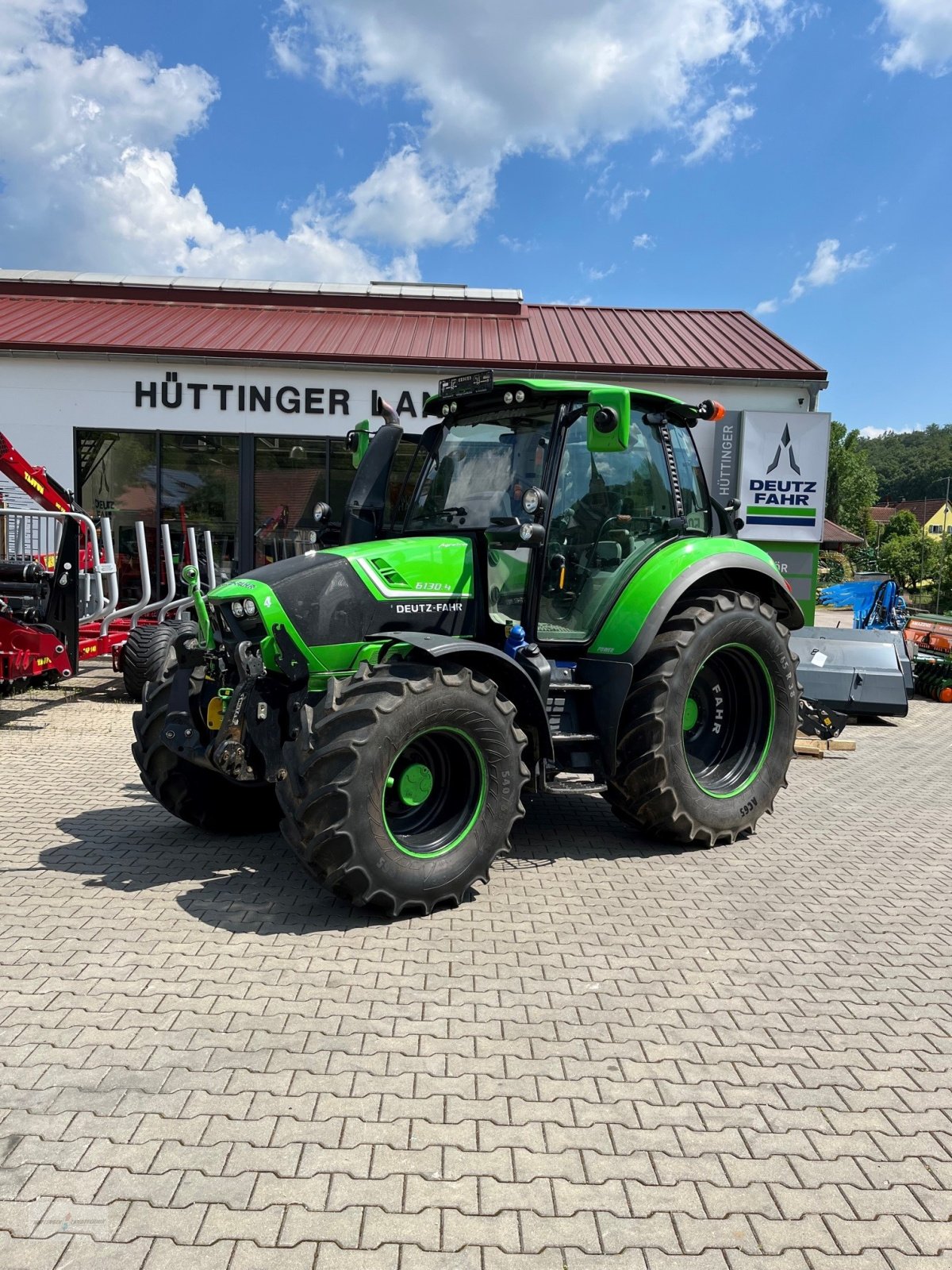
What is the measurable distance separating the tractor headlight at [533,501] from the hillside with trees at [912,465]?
108 m

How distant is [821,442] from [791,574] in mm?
1972

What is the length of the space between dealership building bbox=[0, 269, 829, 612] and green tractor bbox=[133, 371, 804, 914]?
8086 mm

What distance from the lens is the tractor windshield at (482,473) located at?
16.7 ft

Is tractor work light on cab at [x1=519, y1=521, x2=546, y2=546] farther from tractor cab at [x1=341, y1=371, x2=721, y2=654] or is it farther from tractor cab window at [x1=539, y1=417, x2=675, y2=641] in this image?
tractor cab window at [x1=539, y1=417, x2=675, y2=641]

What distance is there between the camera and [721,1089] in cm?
293

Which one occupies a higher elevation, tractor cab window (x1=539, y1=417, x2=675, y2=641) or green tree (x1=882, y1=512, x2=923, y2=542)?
green tree (x1=882, y1=512, x2=923, y2=542)

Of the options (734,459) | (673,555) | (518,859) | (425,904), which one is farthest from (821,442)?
(425,904)

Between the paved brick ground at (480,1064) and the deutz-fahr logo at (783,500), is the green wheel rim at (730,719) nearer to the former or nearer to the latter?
the paved brick ground at (480,1064)

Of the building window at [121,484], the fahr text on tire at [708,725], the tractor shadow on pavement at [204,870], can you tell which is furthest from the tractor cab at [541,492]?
the building window at [121,484]

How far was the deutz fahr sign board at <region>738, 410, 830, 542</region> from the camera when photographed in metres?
13.6

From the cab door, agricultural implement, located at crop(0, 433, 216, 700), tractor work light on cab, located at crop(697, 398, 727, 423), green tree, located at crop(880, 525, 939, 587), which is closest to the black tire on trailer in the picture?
the cab door

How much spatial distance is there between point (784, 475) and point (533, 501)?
10.2 metres

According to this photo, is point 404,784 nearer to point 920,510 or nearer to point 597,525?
point 597,525

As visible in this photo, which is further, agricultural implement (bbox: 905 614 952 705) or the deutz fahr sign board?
the deutz fahr sign board
